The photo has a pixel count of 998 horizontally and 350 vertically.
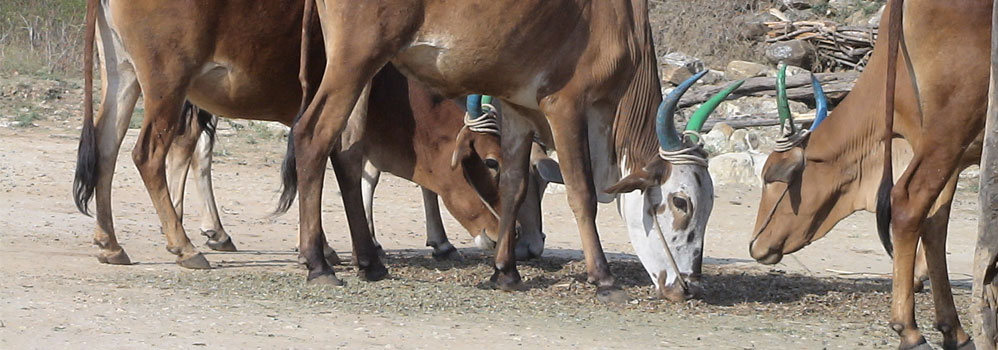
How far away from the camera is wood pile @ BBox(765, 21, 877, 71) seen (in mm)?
17922

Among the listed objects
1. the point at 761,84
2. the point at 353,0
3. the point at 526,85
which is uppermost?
the point at 353,0

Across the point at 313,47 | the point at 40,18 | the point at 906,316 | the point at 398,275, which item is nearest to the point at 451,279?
the point at 398,275

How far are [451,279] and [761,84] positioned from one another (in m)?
9.23

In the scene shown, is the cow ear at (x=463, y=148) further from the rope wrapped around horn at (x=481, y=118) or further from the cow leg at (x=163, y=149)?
the cow leg at (x=163, y=149)

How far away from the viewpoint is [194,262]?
7.69 meters

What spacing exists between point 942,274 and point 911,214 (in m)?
0.65

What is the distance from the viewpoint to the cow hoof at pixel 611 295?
23.0ft

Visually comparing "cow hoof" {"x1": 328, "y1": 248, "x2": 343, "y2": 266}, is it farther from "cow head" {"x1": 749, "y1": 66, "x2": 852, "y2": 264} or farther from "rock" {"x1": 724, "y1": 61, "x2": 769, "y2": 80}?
"rock" {"x1": 724, "y1": 61, "x2": 769, "y2": 80}

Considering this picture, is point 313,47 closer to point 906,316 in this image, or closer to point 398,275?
point 398,275

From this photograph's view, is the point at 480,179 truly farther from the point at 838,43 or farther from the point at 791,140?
the point at 838,43

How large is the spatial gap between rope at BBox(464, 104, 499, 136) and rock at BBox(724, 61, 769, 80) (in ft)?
34.4

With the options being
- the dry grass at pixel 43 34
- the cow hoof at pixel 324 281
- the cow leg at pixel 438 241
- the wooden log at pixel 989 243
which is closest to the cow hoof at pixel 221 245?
the cow leg at pixel 438 241

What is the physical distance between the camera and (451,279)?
7.67 meters

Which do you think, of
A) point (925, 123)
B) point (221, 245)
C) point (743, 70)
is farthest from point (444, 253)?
point (743, 70)
